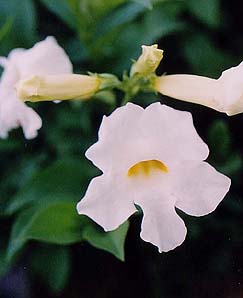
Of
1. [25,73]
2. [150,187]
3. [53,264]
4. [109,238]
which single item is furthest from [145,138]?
[53,264]

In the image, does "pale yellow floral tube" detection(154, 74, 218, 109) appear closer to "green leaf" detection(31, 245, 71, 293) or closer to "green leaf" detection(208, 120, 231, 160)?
"green leaf" detection(208, 120, 231, 160)

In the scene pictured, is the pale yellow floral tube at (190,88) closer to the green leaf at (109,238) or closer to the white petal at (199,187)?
the white petal at (199,187)

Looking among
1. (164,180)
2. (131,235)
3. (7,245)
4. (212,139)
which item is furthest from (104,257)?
(164,180)

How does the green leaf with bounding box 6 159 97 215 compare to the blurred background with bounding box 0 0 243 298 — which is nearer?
the green leaf with bounding box 6 159 97 215

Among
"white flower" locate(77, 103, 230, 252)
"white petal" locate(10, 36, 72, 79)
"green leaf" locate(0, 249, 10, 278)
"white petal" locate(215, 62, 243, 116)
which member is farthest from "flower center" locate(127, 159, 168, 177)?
"green leaf" locate(0, 249, 10, 278)

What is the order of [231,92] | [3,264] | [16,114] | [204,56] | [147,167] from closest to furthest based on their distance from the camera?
1. [231,92]
2. [147,167]
3. [16,114]
4. [3,264]
5. [204,56]

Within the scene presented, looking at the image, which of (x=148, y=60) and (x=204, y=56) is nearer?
(x=148, y=60)

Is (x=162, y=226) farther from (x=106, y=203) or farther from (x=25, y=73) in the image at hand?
(x=25, y=73)

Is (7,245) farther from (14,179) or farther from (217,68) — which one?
(217,68)
